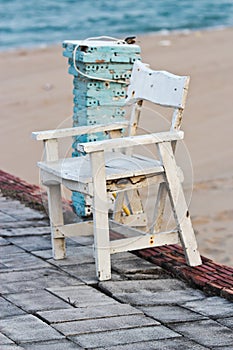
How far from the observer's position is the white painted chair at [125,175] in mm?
4883

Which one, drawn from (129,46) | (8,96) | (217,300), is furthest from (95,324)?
(8,96)

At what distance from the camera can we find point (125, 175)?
4.93 metres

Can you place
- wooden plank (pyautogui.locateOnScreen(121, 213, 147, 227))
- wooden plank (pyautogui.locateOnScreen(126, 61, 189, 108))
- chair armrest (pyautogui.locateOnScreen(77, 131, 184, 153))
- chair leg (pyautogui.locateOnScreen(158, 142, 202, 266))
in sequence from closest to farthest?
chair armrest (pyautogui.locateOnScreen(77, 131, 184, 153)) → chair leg (pyautogui.locateOnScreen(158, 142, 202, 266)) → wooden plank (pyautogui.locateOnScreen(126, 61, 189, 108)) → wooden plank (pyautogui.locateOnScreen(121, 213, 147, 227))

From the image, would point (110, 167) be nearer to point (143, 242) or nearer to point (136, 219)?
point (143, 242)

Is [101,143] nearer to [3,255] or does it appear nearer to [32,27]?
[3,255]

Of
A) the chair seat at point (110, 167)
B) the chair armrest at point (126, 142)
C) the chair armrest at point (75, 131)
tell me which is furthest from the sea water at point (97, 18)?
the chair armrest at point (126, 142)

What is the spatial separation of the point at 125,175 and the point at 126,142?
19cm

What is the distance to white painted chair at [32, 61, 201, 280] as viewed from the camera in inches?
192

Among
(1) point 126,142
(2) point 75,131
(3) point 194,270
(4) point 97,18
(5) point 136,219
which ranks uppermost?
(4) point 97,18

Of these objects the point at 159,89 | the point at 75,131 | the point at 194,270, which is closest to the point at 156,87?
the point at 159,89

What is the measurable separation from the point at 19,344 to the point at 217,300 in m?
1.25

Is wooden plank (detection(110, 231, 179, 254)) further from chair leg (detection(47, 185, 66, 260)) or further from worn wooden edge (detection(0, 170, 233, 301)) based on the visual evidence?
chair leg (detection(47, 185, 66, 260))

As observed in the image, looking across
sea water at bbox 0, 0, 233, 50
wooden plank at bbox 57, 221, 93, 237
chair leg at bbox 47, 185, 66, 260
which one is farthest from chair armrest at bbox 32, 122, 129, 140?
sea water at bbox 0, 0, 233, 50

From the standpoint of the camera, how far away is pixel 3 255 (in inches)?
215
